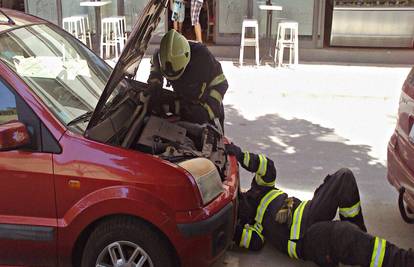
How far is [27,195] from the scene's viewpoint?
2861 mm

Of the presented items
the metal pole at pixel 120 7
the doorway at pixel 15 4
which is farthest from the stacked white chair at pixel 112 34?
the doorway at pixel 15 4

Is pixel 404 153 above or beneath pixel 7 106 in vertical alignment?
beneath

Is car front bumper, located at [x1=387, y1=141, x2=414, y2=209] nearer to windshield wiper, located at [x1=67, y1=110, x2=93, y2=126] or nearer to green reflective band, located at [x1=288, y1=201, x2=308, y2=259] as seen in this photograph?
green reflective band, located at [x1=288, y1=201, x2=308, y2=259]

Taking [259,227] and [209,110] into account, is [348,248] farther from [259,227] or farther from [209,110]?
[209,110]

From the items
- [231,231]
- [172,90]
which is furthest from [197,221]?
[172,90]

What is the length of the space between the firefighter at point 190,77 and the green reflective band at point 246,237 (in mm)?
847

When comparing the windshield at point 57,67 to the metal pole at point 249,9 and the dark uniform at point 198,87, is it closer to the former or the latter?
the dark uniform at point 198,87

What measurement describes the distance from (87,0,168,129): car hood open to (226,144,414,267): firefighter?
3.08 feet

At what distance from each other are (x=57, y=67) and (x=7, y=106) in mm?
654

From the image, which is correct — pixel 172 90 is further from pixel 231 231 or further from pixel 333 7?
pixel 333 7

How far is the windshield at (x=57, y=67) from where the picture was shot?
10.00 ft

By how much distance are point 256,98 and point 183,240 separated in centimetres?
543

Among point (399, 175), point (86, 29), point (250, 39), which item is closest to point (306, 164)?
point (399, 175)

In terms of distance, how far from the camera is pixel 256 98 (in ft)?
26.3
